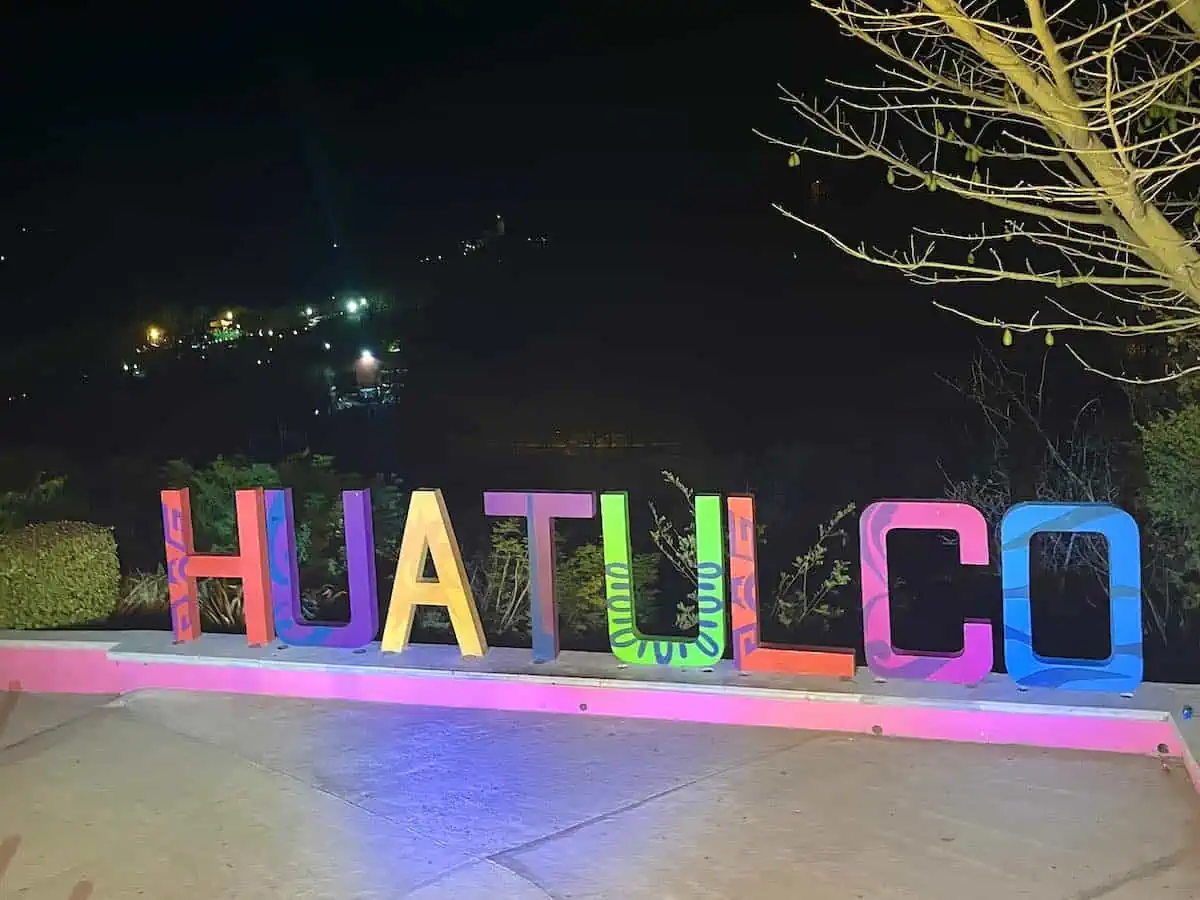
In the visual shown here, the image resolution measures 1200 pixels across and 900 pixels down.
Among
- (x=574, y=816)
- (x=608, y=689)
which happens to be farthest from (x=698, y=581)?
(x=574, y=816)

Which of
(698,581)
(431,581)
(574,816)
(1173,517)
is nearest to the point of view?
(574,816)

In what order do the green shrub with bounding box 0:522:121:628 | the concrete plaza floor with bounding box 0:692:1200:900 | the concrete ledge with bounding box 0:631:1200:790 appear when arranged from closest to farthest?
the concrete plaza floor with bounding box 0:692:1200:900 → the concrete ledge with bounding box 0:631:1200:790 → the green shrub with bounding box 0:522:121:628

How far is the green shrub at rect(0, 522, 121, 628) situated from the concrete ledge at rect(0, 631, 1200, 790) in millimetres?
303

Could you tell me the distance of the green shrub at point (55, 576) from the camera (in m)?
7.41

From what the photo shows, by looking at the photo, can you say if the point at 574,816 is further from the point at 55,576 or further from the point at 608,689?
the point at 55,576

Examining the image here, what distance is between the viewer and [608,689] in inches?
223

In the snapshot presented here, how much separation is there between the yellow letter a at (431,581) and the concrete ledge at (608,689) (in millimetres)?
137

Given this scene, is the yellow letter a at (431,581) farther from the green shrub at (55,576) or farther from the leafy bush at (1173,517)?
the leafy bush at (1173,517)

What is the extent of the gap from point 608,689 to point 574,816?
1121 mm

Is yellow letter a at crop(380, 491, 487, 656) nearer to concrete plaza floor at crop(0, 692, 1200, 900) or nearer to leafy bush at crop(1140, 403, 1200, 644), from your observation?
concrete plaza floor at crop(0, 692, 1200, 900)

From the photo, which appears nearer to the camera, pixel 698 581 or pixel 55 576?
pixel 698 581

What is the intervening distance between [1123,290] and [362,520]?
665 cm

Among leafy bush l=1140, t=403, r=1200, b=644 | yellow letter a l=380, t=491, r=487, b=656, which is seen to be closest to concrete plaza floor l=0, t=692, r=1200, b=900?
yellow letter a l=380, t=491, r=487, b=656

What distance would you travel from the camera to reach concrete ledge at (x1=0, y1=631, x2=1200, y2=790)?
487 cm
